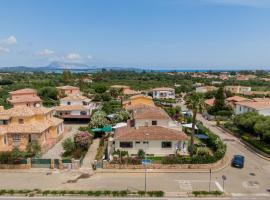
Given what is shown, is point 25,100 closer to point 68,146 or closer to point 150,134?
point 68,146

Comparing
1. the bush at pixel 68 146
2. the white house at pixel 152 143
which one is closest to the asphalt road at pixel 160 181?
the bush at pixel 68 146

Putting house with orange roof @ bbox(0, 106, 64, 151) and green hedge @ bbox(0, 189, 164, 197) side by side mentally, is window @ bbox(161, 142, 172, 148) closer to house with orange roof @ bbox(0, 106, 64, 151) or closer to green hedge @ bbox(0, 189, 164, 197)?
green hedge @ bbox(0, 189, 164, 197)

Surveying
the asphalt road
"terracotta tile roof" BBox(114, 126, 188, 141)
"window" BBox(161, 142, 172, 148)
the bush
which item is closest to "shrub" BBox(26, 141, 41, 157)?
the bush

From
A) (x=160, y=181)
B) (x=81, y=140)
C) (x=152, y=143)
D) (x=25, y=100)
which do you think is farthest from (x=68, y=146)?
(x=25, y=100)

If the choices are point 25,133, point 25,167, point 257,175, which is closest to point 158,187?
point 257,175

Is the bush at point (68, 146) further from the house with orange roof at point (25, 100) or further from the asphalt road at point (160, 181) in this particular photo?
the house with orange roof at point (25, 100)

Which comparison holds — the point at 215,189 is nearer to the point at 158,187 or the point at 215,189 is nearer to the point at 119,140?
the point at 158,187

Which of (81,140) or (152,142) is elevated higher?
(81,140)
